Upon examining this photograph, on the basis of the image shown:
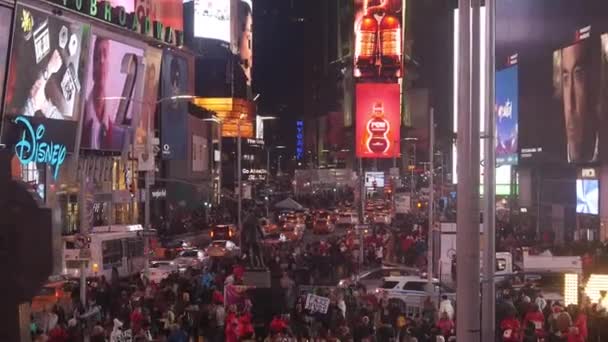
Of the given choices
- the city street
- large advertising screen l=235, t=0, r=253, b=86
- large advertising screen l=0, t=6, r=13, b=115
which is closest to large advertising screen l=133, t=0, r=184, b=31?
the city street

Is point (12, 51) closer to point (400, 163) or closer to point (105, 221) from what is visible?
point (105, 221)

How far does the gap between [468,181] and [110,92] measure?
3938 cm

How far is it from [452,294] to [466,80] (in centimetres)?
1161

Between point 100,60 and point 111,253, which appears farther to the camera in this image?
point 100,60

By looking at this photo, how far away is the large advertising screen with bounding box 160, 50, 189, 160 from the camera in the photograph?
61281 millimetres

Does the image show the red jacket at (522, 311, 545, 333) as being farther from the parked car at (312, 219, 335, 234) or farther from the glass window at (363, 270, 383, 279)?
the parked car at (312, 219, 335, 234)

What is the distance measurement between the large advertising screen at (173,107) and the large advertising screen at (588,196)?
30.3 metres

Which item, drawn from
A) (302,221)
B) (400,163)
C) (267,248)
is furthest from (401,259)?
(400,163)

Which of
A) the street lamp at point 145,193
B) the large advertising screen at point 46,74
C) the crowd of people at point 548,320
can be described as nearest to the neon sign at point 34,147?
the large advertising screen at point 46,74

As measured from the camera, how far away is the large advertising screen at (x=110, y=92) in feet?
143

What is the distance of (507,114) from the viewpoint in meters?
57.4

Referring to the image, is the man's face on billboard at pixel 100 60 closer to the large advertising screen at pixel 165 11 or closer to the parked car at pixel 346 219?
the large advertising screen at pixel 165 11

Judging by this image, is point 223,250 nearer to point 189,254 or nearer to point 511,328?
point 189,254

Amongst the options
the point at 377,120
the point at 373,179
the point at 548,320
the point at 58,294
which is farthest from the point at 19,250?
the point at 373,179
